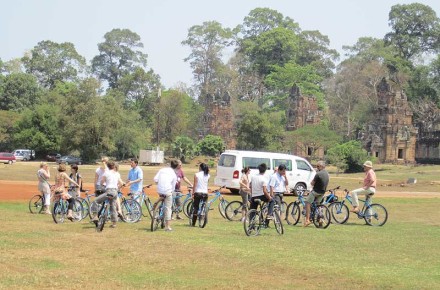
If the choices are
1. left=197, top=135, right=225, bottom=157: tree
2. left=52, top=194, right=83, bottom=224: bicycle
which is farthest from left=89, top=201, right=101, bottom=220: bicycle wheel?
left=197, top=135, right=225, bottom=157: tree

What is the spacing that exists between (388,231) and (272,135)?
193ft

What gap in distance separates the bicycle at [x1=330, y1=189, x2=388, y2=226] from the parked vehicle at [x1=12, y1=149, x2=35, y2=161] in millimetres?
63136

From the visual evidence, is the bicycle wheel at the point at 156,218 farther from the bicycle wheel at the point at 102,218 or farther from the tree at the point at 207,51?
the tree at the point at 207,51

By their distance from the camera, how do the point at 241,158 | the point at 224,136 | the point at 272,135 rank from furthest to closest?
the point at 224,136
the point at 272,135
the point at 241,158

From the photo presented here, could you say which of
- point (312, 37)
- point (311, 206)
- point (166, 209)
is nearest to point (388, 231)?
point (311, 206)

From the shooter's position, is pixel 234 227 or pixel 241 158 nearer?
pixel 234 227

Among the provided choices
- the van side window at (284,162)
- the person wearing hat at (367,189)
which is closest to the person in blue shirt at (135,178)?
the person wearing hat at (367,189)

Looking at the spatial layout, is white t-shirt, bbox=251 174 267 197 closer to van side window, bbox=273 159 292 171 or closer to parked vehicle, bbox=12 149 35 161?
van side window, bbox=273 159 292 171

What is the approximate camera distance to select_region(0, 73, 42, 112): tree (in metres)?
98.1

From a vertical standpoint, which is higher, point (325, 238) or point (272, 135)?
point (272, 135)

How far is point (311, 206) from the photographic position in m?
19.3

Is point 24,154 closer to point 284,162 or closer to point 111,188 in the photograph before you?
point 284,162

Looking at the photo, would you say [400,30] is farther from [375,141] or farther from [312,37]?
[375,141]

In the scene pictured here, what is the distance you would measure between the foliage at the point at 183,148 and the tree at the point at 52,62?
129ft
